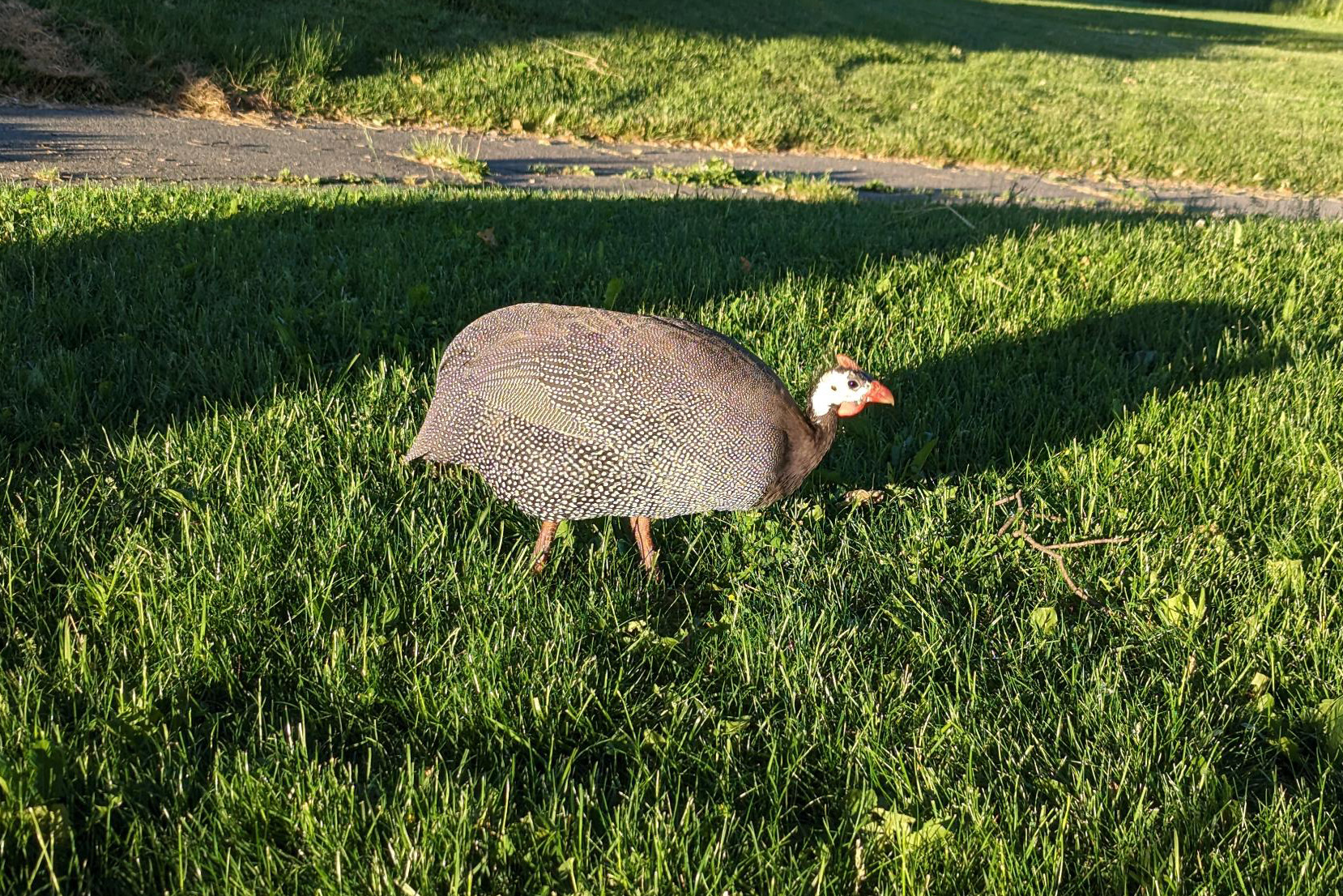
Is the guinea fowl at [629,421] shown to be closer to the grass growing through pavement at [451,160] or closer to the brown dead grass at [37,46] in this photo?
the grass growing through pavement at [451,160]

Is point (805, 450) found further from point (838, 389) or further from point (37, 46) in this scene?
point (37, 46)

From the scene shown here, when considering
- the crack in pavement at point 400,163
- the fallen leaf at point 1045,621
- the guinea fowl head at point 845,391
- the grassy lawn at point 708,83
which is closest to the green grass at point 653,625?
the fallen leaf at point 1045,621

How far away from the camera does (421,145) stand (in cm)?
821

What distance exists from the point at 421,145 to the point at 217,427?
228 inches

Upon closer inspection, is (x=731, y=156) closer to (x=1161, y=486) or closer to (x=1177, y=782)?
(x=1161, y=486)

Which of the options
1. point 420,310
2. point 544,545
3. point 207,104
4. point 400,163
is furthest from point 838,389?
point 207,104

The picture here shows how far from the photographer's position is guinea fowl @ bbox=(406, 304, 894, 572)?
8.07 ft

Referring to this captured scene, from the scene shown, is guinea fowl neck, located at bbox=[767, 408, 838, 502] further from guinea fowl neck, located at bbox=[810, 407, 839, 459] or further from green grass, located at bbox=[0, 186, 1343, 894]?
green grass, located at bbox=[0, 186, 1343, 894]

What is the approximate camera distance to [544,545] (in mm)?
2680

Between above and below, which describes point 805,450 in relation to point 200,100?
below

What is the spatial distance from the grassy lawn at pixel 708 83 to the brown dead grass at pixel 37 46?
110mm

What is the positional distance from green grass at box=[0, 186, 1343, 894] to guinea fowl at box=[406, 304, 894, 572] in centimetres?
24

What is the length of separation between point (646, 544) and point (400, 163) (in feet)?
21.1

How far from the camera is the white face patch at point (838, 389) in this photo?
2.63m
